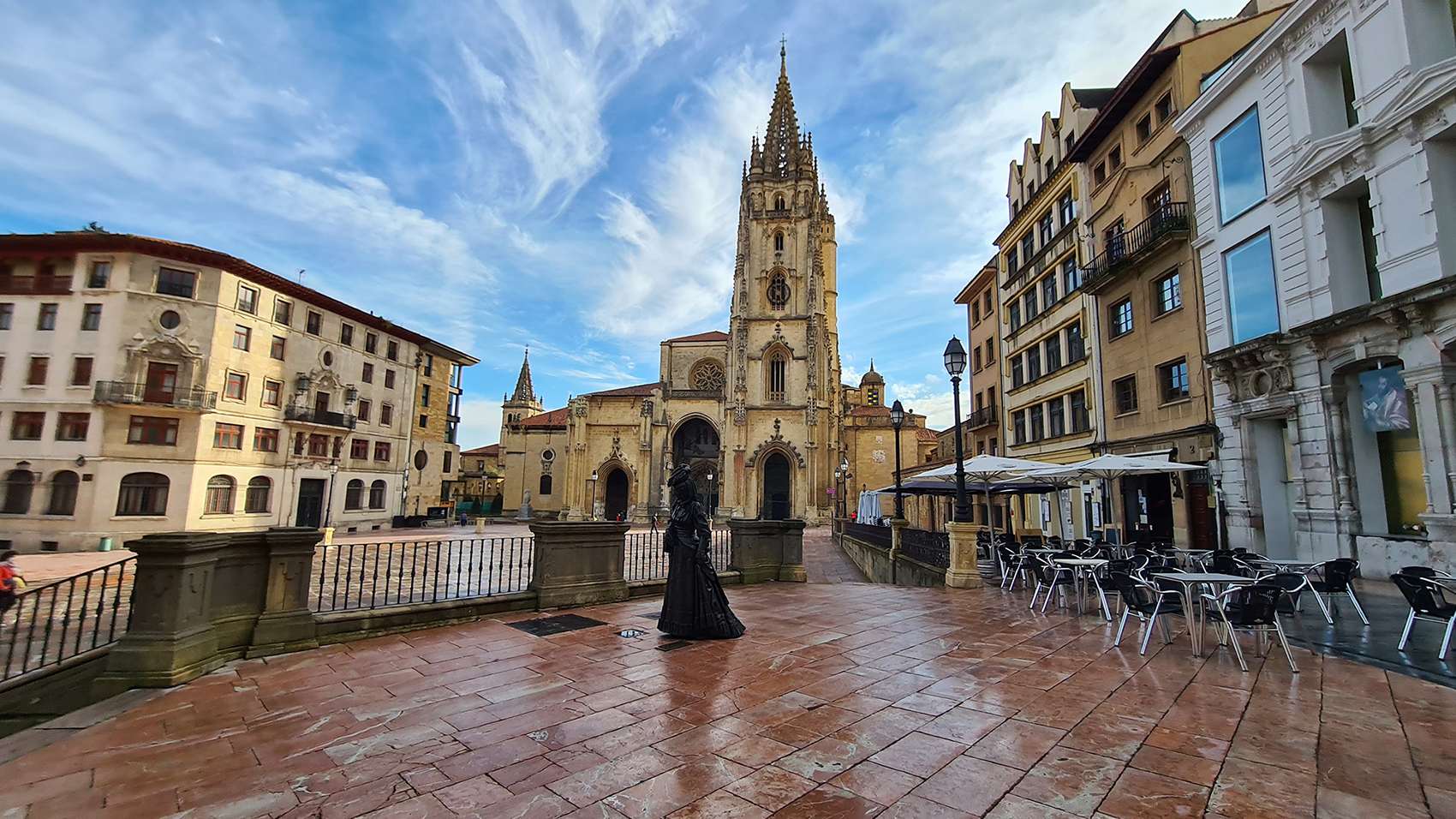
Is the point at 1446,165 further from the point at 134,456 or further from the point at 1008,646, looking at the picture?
the point at 134,456

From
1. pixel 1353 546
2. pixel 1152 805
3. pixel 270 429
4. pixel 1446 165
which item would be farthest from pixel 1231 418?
pixel 270 429

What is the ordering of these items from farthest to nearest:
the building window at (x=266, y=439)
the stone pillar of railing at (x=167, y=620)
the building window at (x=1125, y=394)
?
the building window at (x=266, y=439)
the building window at (x=1125, y=394)
the stone pillar of railing at (x=167, y=620)

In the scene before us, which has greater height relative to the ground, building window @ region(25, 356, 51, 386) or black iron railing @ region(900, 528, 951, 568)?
building window @ region(25, 356, 51, 386)

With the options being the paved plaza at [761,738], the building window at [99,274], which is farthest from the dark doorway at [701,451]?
the paved plaza at [761,738]

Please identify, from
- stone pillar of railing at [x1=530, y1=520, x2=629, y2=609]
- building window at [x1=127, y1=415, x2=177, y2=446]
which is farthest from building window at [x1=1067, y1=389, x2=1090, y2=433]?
building window at [x1=127, y1=415, x2=177, y2=446]

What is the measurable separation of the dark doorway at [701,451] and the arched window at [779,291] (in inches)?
433

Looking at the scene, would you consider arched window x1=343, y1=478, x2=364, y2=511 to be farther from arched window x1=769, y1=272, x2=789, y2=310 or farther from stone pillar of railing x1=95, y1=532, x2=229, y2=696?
stone pillar of railing x1=95, y1=532, x2=229, y2=696

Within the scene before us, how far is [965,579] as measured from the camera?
→ 11.5 meters

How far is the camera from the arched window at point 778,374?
45.8m

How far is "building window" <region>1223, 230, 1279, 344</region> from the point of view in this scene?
12.8 m

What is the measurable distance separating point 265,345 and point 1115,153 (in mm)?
37536

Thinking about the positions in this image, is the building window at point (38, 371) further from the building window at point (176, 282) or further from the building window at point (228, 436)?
the building window at point (228, 436)

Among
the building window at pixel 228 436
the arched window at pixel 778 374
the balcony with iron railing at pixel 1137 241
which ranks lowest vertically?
the building window at pixel 228 436

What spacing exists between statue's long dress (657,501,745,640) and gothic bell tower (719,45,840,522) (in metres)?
35.9
